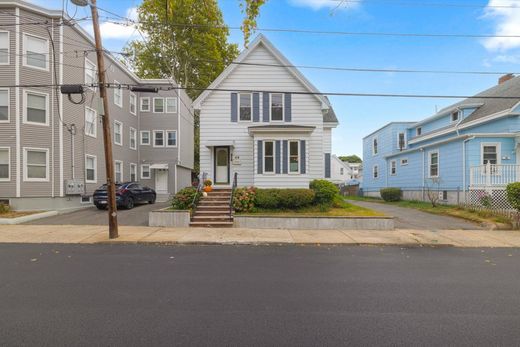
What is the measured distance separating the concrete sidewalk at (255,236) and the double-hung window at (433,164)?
871 cm

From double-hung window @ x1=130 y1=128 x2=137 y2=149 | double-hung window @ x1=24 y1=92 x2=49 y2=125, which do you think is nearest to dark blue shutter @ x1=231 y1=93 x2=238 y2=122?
double-hung window @ x1=24 y1=92 x2=49 y2=125

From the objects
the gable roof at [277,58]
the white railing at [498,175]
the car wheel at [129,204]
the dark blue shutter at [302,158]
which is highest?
the gable roof at [277,58]

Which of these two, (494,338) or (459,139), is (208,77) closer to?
(459,139)

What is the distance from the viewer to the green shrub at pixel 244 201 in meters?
12.6

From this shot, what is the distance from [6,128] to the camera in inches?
583

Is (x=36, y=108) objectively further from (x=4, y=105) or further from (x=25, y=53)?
(x=25, y=53)

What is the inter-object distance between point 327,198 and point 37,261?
10817 mm

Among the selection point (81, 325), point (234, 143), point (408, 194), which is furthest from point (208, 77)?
point (81, 325)

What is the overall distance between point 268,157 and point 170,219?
5910 millimetres

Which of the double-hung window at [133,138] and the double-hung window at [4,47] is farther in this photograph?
the double-hung window at [133,138]

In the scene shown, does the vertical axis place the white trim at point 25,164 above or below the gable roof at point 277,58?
below

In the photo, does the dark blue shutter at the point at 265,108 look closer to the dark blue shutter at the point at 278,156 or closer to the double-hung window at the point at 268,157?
the double-hung window at the point at 268,157

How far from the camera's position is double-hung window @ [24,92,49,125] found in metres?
15.1

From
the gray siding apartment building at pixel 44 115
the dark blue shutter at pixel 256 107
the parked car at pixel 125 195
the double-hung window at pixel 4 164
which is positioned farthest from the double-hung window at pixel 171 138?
the double-hung window at pixel 4 164
